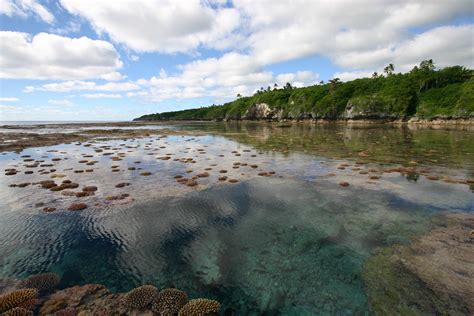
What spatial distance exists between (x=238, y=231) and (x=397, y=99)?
378ft

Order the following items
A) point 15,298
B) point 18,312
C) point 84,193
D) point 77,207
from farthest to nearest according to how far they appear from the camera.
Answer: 1. point 84,193
2. point 77,207
3. point 15,298
4. point 18,312

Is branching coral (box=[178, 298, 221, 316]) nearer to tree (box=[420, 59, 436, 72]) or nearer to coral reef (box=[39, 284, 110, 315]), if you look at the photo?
coral reef (box=[39, 284, 110, 315])

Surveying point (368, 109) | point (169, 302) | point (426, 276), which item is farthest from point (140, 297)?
point (368, 109)

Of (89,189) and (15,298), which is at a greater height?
(15,298)

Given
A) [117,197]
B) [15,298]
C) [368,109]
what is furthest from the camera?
[368,109]

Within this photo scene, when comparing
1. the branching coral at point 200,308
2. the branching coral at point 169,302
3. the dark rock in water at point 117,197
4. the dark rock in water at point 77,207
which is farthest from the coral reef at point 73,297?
the dark rock in water at point 117,197

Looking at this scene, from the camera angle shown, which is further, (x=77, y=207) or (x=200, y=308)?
(x=77, y=207)

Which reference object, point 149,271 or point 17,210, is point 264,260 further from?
point 17,210

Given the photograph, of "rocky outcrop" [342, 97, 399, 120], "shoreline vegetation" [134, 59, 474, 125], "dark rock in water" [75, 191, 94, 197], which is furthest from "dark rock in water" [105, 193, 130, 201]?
"rocky outcrop" [342, 97, 399, 120]

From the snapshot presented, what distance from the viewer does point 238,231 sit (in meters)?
11.1

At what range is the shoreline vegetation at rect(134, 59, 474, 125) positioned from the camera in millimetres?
88025

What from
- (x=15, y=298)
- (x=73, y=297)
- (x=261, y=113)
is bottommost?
(x=73, y=297)

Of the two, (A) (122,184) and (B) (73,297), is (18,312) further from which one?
(A) (122,184)

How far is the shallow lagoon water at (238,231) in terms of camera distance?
A: 7770mm
